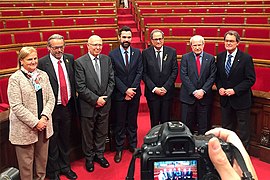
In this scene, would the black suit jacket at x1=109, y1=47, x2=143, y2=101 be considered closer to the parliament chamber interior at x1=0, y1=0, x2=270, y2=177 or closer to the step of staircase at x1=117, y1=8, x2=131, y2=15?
the parliament chamber interior at x1=0, y1=0, x2=270, y2=177

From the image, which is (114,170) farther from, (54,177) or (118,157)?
(54,177)

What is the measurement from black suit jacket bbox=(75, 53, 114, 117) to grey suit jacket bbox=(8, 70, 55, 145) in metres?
0.31

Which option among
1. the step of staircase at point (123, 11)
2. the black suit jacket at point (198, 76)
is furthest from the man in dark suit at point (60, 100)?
the step of staircase at point (123, 11)

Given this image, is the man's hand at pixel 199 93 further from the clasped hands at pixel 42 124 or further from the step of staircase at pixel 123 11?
the step of staircase at pixel 123 11

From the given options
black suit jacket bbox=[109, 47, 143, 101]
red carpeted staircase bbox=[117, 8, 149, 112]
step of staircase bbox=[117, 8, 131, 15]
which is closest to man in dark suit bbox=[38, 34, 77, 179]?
black suit jacket bbox=[109, 47, 143, 101]

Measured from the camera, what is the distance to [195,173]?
55cm

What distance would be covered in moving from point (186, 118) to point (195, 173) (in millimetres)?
1408

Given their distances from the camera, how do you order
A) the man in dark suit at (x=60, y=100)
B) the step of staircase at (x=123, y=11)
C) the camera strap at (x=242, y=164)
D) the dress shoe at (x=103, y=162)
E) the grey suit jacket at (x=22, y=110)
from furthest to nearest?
the step of staircase at (x=123, y=11)
the dress shoe at (x=103, y=162)
the man in dark suit at (x=60, y=100)
the grey suit jacket at (x=22, y=110)
the camera strap at (x=242, y=164)

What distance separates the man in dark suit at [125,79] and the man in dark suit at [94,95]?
77 millimetres

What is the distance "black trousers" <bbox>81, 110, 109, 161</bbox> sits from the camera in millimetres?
1831

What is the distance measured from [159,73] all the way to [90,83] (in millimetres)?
421

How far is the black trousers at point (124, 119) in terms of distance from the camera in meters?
1.95

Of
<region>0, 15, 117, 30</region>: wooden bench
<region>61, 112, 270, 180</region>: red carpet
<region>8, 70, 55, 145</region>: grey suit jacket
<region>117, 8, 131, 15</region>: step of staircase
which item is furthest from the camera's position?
<region>117, 8, 131, 15</region>: step of staircase

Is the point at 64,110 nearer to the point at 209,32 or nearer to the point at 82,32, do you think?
the point at 82,32
